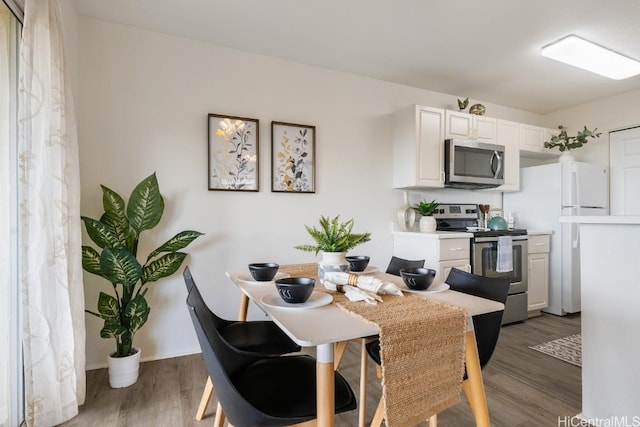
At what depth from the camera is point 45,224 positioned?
1562 millimetres

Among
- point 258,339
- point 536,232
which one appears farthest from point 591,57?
point 258,339

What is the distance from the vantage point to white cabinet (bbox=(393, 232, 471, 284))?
293cm

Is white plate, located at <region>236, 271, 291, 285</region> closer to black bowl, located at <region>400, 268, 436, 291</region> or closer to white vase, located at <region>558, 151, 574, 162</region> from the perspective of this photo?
black bowl, located at <region>400, 268, 436, 291</region>

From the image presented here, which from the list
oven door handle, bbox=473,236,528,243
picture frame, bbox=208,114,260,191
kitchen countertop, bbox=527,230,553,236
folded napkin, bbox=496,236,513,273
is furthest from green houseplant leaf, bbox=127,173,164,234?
kitchen countertop, bbox=527,230,553,236

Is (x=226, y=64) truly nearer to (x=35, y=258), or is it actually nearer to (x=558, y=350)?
(x=35, y=258)

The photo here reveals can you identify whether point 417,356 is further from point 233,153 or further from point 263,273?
point 233,153

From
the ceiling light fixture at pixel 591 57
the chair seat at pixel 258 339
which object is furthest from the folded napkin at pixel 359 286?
the ceiling light fixture at pixel 591 57

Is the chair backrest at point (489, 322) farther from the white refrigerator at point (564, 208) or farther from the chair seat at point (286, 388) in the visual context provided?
the white refrigerator at point (564, 208)

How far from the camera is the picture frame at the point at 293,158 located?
9.33 ft

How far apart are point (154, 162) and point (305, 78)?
1491 millimetres

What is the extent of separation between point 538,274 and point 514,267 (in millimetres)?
440

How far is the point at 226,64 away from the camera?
2707mm

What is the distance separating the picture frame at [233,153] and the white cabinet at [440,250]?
1572 mm

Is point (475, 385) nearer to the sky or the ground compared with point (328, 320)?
nearer to the ground
